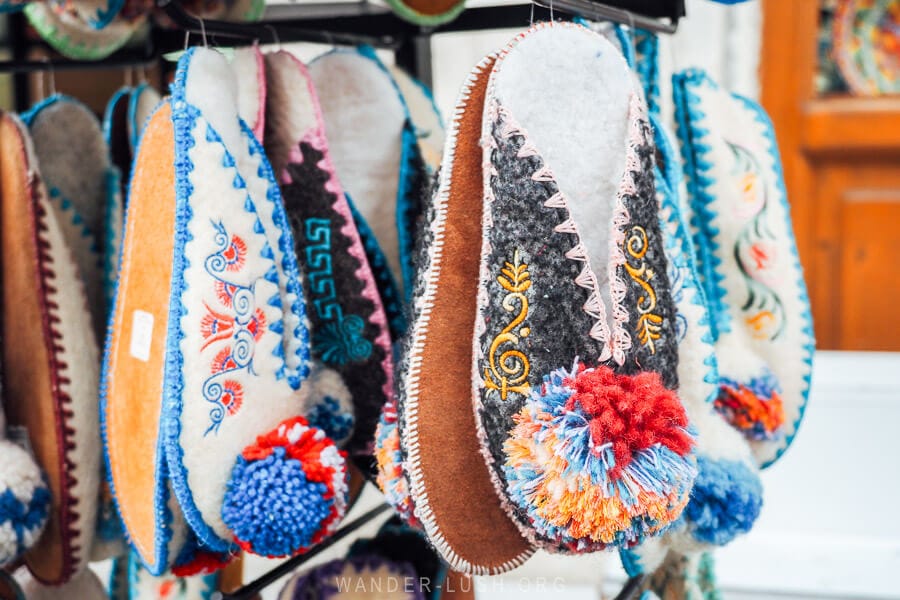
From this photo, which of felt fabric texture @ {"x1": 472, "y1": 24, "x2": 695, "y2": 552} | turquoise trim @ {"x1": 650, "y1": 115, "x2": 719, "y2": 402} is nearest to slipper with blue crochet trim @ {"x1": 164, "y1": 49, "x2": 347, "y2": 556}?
felt fabric texture @ {"x1": 472, "y1": 24, "x2": 695, "y2": 552}

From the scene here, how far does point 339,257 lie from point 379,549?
0.32 meters

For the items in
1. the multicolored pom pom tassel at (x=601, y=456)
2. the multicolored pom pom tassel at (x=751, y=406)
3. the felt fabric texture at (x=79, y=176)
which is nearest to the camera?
the multicolored pom pom tassel at (x=601, y=456)

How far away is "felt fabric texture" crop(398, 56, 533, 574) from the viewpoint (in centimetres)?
51

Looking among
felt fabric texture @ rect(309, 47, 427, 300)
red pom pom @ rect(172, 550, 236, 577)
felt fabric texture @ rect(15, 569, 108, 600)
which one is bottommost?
felt fabric texture @ rect(15, 569, 108, 600)

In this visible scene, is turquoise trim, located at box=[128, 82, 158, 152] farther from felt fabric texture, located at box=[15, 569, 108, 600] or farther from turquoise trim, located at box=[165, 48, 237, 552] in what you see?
felt fabric texture, located at box=[15, 569, 108, 600]

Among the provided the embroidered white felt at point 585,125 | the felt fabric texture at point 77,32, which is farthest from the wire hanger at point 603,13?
the felt fabric texture at point 77,32

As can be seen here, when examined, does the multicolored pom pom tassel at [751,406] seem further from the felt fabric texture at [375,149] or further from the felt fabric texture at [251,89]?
the felt fabric texture at [251,89]

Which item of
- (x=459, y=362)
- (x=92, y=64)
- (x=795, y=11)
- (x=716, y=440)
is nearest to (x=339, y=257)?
(x=459, y=362)

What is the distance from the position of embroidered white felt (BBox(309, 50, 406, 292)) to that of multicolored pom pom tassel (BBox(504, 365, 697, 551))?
0.25 meters

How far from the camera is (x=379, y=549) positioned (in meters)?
0.82

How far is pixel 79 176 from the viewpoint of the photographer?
0.80 metres

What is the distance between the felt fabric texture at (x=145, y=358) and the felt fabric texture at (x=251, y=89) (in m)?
0.05

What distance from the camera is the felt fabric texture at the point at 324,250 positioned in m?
0.63

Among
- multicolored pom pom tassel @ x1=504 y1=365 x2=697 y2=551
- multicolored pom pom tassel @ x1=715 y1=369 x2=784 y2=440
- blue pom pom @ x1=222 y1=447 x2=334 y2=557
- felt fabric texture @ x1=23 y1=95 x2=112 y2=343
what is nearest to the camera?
multicolored pom pom tassel @ x1=504 y1=365 x2=697 y2=551
